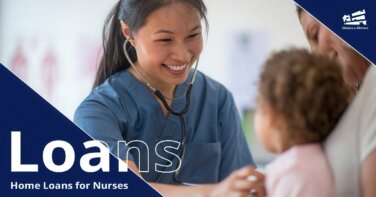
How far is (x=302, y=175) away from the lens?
1.16 metres

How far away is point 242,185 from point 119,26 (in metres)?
0.47

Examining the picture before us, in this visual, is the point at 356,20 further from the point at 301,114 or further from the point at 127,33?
the point at 127,33

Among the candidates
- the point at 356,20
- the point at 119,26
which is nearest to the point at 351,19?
the point at 356,20

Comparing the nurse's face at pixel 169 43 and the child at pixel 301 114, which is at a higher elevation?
the nurse's face at pixel 169 43

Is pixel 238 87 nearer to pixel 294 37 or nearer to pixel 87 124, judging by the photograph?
pixel 294 37

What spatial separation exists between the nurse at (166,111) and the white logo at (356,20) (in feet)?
1.15

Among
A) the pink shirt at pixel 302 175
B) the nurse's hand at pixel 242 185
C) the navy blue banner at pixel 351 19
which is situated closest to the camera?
the pink shirt at pixel 302 175

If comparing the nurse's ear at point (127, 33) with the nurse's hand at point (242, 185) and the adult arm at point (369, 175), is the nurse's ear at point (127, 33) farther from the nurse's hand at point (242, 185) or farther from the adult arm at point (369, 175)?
the adult arm at point (369, 175)

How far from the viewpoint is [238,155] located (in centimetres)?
136

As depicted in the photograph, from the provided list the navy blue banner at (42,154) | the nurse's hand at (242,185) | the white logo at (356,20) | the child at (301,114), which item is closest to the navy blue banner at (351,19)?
the white logo at (356,20)

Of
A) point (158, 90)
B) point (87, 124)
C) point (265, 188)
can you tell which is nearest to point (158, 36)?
point (158, 90)

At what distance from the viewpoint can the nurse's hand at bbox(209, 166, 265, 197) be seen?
1.26m

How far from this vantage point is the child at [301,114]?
3.81 ft

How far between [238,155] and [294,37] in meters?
0.32
